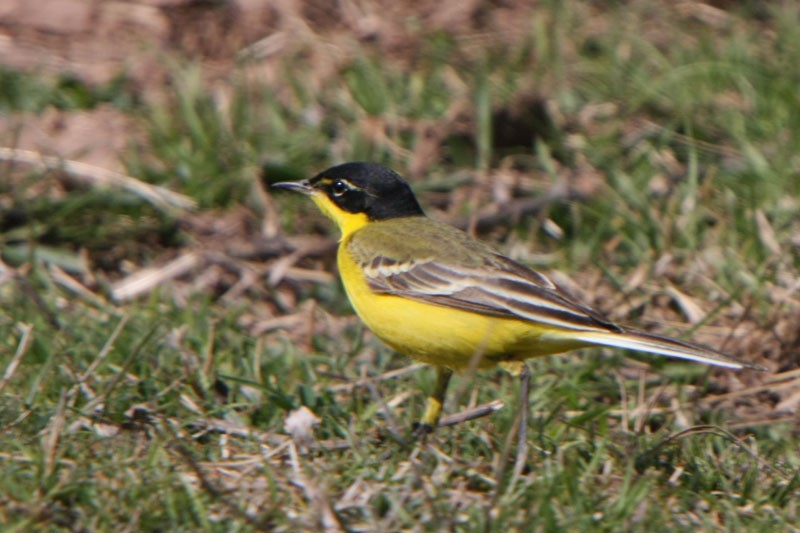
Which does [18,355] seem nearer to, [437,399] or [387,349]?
[437,399]

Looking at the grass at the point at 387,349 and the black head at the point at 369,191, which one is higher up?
the black head at the point at 369,191

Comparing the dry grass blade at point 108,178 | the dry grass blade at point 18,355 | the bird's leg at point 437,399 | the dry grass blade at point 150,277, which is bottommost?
the dry grass blade at point 150,277

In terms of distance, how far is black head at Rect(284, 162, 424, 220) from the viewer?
21.8ft

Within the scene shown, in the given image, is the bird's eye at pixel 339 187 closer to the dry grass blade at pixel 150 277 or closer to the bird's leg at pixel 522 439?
the dry grass blade at pixel 150 277

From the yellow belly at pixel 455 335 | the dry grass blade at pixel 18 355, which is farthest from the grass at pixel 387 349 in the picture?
the yellow belly at pixel 455 335

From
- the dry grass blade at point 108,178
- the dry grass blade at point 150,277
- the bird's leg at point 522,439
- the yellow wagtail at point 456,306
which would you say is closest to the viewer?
the bird's leg at point 522,439

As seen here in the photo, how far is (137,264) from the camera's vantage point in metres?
7.93

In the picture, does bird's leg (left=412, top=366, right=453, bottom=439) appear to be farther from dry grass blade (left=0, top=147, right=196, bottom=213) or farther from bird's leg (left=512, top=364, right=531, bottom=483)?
dry grass blade (left=0, top=147, right=196, bottom=213)

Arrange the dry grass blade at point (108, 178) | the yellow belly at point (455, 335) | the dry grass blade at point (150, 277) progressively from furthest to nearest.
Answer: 1. the dry grass blade at point (108, 178)
2. the dry grass blade at point (150, 277)
3. the yellow belly at point (455, 335)

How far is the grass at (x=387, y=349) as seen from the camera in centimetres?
486

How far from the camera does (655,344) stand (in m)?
5.28

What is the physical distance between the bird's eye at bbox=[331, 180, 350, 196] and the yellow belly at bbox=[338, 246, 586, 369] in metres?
0.99

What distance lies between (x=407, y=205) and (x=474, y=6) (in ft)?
13.3

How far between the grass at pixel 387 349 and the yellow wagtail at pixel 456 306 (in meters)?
0.31
